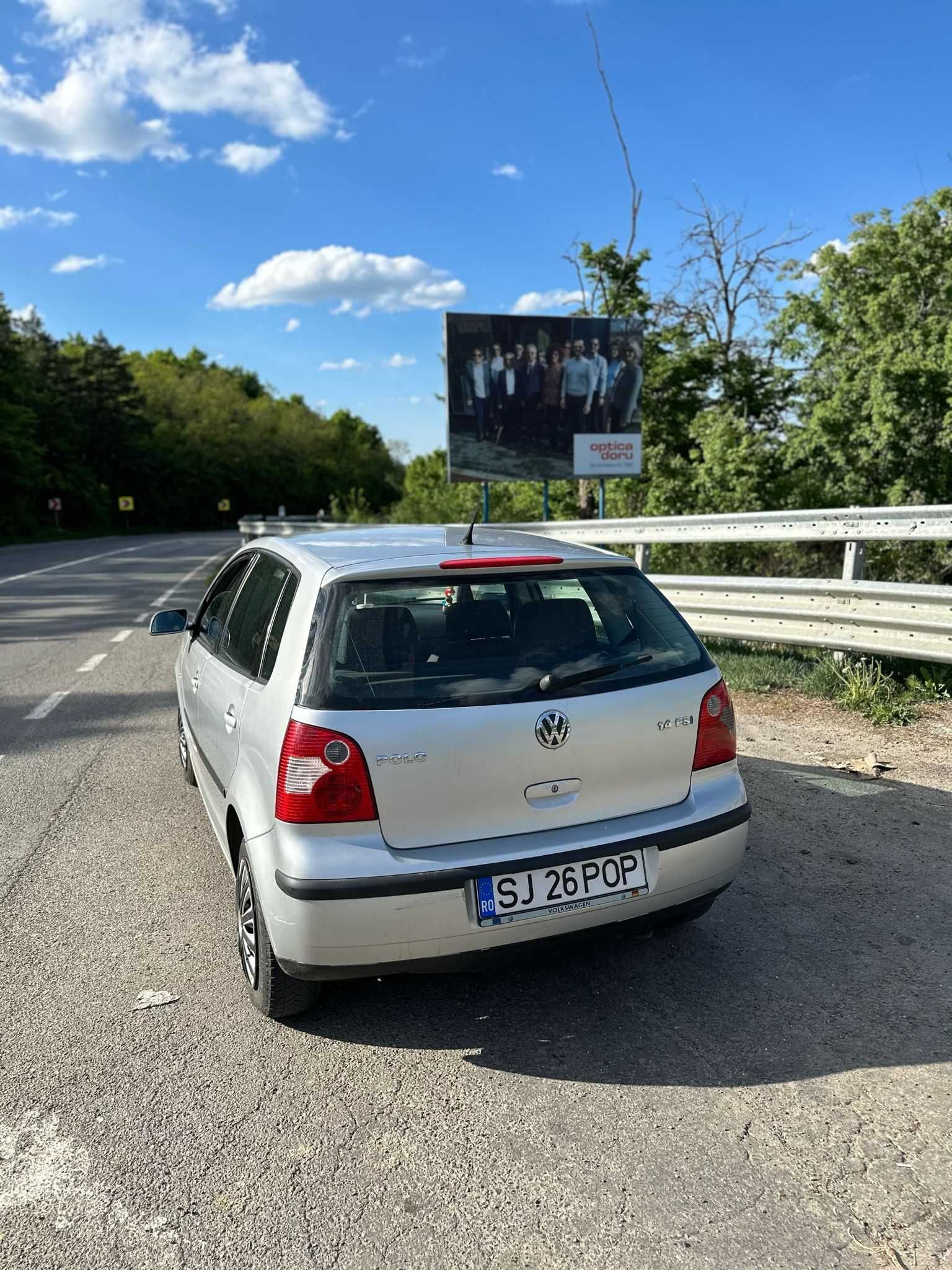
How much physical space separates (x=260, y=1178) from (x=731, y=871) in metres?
1.77

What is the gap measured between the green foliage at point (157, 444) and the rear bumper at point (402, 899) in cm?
2684

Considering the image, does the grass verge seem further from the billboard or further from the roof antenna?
the billboard

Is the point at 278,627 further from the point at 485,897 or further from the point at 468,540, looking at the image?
the point at 485,897

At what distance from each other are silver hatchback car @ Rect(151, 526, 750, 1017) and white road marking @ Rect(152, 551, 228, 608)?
1342cm

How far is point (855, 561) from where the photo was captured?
6590mm

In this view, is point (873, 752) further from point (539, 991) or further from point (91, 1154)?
point (91, 1154)

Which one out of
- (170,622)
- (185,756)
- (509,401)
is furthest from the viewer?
(509,401)

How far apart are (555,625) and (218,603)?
223cm

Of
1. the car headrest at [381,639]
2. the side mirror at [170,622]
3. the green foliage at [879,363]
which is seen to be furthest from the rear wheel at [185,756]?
the green foliage at [879,363]

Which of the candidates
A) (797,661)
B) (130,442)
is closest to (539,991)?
(797,661)

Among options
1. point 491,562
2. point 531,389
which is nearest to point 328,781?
point 491,562

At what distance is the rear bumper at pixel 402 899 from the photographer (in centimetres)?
272

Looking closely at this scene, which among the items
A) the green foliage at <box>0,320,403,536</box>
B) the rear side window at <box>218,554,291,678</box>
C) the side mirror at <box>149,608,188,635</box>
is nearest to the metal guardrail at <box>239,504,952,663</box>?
the side mirror at <box>149,608,188,635</box>

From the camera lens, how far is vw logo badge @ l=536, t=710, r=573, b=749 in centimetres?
288
